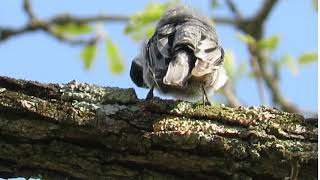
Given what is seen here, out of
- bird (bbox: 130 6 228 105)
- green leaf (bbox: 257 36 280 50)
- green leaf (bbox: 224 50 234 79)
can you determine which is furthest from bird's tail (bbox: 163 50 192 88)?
green leaf (bbox: 224 50 234 79)

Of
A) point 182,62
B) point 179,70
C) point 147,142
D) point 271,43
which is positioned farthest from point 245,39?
point 147,142

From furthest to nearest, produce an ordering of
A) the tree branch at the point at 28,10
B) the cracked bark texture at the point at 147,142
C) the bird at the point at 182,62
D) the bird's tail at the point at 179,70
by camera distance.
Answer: the tree branch at the point at 28,10, the bird at the point at 182,62, the bird's tail at the point at 179,70, the cracked bark texture at the point at 147,142

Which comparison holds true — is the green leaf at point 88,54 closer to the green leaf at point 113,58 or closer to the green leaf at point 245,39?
the green leaf at point 113,58

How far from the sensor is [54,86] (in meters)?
3.59

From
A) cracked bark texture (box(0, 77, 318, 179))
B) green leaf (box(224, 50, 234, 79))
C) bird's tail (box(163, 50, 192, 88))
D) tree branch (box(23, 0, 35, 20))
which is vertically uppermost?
tree branch (box(23, 0, 35, 20))

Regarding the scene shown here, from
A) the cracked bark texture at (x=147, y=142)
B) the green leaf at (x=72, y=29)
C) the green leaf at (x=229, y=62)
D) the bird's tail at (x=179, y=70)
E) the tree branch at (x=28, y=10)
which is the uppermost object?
the tree branch at (x=28, y=10)

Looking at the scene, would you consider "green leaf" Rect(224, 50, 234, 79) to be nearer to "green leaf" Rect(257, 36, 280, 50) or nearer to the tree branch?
"green leaf" Rect(257, 36, 280, 50)

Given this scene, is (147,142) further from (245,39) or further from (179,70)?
(245,39)

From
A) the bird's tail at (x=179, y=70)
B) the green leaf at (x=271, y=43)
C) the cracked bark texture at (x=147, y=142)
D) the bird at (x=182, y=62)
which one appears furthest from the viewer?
the green leaf at (x=271, y=43)

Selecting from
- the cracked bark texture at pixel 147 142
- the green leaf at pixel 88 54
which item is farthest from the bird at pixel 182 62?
the green leaf at pixel 88 54

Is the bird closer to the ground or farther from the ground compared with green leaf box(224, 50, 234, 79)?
closer to the ground

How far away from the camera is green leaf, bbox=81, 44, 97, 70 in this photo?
6.09 meters

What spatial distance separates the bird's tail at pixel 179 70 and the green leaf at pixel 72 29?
1.90m

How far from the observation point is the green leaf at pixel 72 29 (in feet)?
20.2
